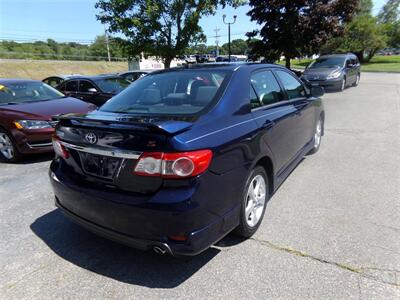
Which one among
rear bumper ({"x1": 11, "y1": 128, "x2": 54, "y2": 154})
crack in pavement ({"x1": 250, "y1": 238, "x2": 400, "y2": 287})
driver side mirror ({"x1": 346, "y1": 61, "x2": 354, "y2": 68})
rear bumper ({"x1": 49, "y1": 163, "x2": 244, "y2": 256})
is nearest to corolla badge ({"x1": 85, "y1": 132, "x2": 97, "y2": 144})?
rear bumper ({"x1": 49, "y1": 163, "x2": 244, "y2": 256})

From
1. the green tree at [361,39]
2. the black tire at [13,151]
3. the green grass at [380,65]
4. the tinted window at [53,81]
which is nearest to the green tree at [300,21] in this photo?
the tinted window at [53,81]

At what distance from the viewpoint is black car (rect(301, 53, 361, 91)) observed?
14500 mm

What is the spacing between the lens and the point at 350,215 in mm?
3619

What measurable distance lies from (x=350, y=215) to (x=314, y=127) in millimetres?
2183

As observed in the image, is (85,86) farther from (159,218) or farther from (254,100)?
(159,218)

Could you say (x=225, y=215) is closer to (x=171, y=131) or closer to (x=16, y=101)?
(x=171, y=131)

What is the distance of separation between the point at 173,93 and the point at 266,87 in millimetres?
1104

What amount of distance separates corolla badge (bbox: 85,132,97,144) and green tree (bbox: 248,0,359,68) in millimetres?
16439

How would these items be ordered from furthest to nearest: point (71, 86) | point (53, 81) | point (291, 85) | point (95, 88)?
point (53, 81), point (71, 86), point (95, 88), point (291, 85)

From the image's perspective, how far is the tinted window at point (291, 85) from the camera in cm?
439

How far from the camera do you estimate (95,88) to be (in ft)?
29.5

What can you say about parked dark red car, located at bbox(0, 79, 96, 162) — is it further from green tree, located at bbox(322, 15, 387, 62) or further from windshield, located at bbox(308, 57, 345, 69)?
green tree, located at bbox(322, 15, 387, 62)

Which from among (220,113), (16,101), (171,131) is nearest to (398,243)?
(220,113)

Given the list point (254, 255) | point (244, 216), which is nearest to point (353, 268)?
point (254, 255)
